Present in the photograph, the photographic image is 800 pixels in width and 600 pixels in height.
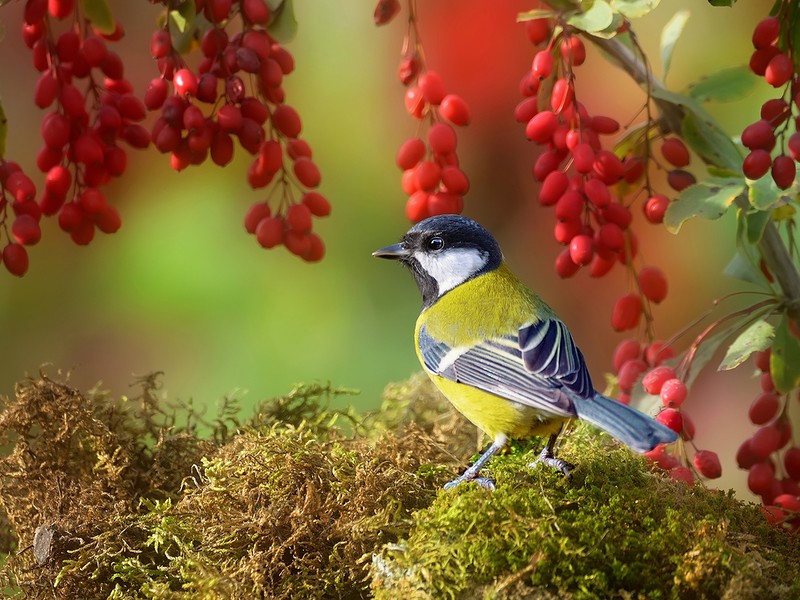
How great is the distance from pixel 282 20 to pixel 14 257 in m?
0.54

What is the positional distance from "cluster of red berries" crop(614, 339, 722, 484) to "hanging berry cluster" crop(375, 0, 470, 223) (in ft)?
1.31

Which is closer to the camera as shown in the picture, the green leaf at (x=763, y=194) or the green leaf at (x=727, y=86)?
the green leaf at (x=763, y=194)

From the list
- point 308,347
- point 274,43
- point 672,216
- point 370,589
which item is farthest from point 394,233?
point 370,589

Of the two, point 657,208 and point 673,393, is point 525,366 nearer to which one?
point 673,393

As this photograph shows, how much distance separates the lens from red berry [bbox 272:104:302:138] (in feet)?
5.21

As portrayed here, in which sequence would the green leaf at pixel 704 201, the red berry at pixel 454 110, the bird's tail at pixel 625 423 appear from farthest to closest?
the red berry at pixel 454 110
the green leaf at pixel 704 201
the bird's tail at pixel 625 423

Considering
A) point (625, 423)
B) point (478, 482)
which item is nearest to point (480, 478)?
point (478, 482)

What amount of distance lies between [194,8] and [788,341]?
100cm

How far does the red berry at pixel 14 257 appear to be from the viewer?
1501mm

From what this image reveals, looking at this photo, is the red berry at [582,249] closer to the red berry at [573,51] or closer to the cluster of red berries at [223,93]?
the red berry at [573,51]

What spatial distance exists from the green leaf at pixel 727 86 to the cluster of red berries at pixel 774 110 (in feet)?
0.75

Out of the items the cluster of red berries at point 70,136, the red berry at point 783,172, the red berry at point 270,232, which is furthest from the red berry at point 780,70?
the cluster of red berries at point 70,136

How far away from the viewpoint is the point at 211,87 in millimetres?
1454

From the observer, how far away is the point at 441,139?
63.1 inches
